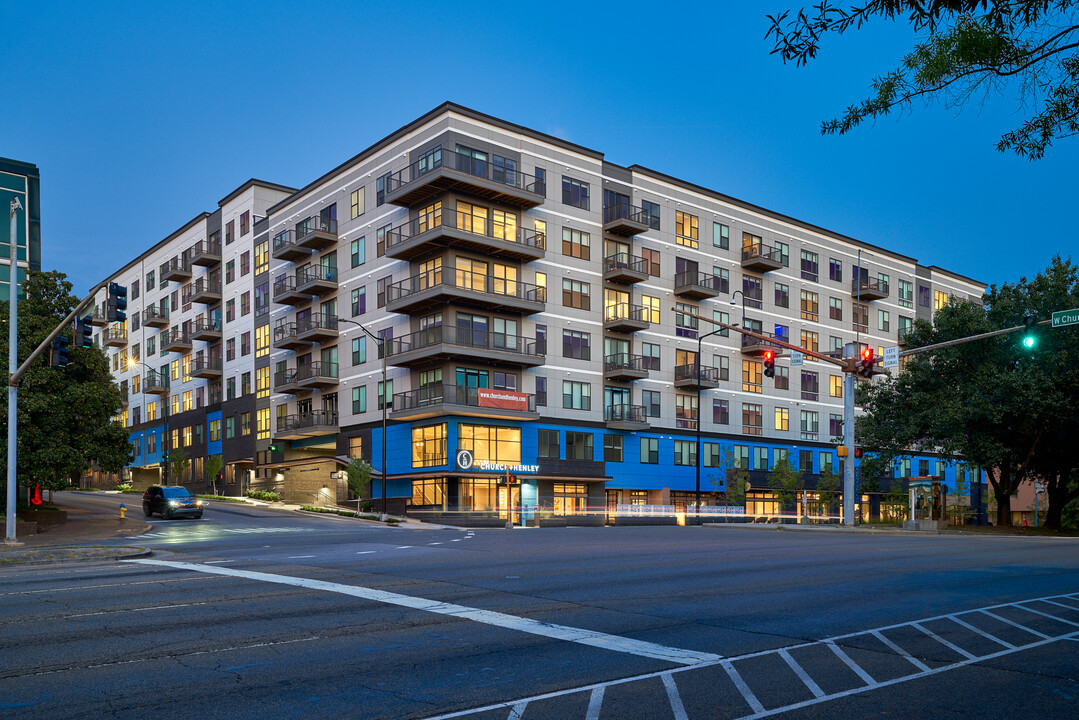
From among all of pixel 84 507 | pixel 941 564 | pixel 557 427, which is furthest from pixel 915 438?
pixel 84 507

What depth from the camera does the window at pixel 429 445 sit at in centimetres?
5472

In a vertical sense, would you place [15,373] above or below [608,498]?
above

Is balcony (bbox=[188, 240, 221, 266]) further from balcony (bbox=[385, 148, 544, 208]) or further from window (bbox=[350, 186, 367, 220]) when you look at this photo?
balcony (bbox=[385, 148, 544, 208])

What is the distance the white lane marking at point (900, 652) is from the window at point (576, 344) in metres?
49.5

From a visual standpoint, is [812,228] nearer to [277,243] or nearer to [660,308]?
[660,308]

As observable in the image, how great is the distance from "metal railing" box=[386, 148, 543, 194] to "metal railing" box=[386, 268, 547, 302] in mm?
5882

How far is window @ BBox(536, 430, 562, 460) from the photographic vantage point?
193 feet

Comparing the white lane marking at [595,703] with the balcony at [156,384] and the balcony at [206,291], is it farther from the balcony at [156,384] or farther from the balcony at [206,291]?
the balcony at [156,384]

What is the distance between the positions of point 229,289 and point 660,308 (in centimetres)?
3800

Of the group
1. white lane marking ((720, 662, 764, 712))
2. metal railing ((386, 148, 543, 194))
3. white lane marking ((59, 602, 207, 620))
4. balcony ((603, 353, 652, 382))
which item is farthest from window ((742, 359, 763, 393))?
white lane marking ((720, 662, 764, 712))

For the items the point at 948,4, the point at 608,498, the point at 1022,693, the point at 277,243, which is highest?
the point at 277,243

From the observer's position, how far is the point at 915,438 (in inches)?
1860

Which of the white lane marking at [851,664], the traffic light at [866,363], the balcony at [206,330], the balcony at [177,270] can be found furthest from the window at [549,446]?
the white lane marking at [851,664]

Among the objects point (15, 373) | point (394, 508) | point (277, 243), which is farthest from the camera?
point (277, 243)
